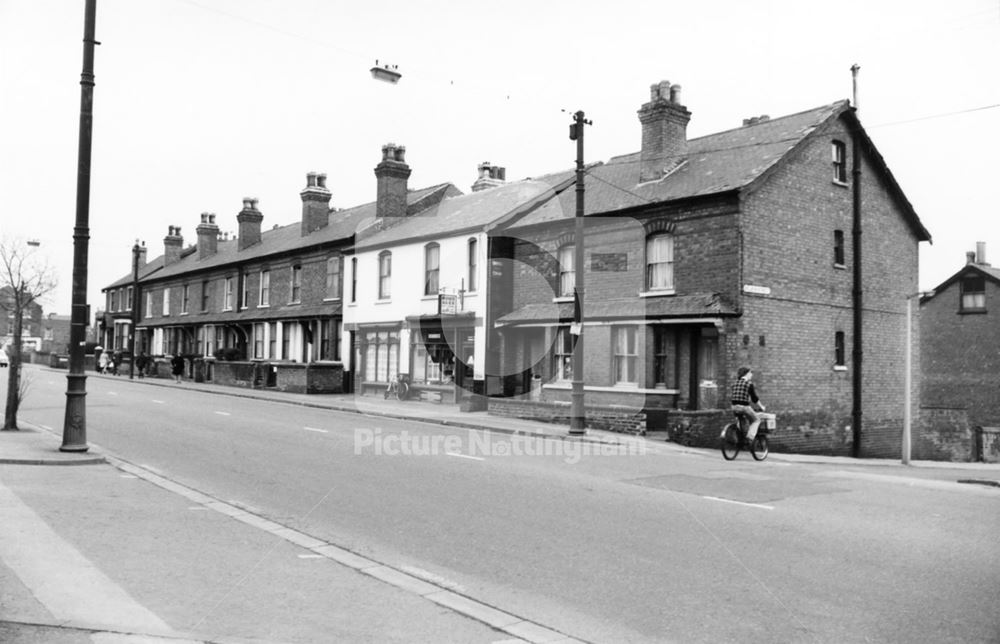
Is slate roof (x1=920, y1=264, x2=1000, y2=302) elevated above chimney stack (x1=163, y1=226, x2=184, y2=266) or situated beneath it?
situated beneath

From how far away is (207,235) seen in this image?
55.8 m

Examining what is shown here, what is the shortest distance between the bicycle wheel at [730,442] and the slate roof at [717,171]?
6878mm

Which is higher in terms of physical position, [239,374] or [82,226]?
[82,226]

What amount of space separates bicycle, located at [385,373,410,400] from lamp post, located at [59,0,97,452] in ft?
61.5

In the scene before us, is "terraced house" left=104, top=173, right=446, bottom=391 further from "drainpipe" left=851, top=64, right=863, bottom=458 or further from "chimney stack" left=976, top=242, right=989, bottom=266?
"chimney stack" left=976, top=242, right=989, bottom=266

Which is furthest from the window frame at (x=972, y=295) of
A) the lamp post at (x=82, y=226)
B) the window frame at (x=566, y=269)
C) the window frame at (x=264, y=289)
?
the lamp post at (x=82, y=226)

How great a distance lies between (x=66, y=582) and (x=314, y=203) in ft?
123

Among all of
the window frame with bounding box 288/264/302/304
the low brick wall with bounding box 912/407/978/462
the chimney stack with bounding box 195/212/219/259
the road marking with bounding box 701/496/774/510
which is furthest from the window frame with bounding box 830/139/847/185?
the chimney stack with bounding box 195/212/219/259

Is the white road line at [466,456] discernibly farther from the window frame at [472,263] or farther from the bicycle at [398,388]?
the bicycle at [398,388]

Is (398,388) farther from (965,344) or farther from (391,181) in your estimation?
(965,344)

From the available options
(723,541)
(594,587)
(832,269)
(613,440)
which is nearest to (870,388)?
(832,269)

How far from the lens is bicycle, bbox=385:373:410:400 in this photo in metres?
31.6

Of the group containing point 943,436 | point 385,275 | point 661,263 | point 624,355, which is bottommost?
point 943,436

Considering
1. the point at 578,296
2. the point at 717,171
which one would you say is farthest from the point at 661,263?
the point at 578,296
